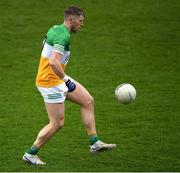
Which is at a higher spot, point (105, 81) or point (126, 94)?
point (126, 94)

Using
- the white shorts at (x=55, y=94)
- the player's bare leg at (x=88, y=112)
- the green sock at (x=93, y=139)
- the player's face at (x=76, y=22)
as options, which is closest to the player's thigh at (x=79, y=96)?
the player's bare leg at (x=88, y=112)

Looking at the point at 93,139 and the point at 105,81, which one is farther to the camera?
the point at 105,81

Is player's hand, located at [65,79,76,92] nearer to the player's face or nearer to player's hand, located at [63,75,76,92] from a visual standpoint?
player's hand, located at [63,75,76,92]

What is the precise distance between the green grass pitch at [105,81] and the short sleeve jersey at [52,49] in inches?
49.7

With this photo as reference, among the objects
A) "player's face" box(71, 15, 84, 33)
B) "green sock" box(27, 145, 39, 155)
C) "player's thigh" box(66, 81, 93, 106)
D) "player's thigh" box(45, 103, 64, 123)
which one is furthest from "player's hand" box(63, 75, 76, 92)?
"green sock" box(27, 145, 39, 155)

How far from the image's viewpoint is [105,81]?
17312 mm

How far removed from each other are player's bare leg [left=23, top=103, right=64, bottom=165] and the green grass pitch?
18 centimetres

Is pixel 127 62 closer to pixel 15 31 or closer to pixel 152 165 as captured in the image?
pixel 15 31

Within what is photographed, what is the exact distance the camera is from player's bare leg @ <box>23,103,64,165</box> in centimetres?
1155

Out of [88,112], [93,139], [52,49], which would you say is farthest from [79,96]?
[52,49]

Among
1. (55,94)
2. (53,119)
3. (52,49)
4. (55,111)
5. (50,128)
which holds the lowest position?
(50,128)

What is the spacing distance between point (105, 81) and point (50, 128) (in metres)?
5.84

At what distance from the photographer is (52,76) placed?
11.5m

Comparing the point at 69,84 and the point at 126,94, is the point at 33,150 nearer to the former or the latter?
the point at 69,84
